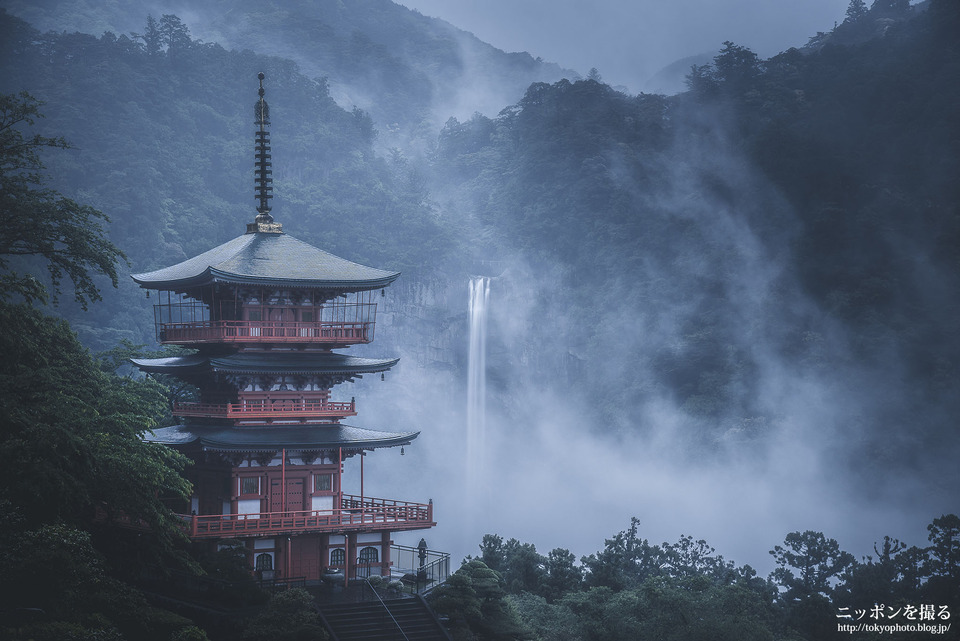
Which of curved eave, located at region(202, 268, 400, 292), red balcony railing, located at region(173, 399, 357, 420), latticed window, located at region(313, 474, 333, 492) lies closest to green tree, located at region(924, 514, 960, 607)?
latticed window, located at region(313, 474, 333, 492)

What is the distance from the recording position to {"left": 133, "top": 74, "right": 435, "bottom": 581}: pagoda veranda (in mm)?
33781

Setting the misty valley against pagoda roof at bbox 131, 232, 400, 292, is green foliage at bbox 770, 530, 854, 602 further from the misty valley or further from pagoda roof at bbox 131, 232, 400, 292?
pagoda roof at bbox 131, 232, 400, 292

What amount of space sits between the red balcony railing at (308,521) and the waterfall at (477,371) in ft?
206

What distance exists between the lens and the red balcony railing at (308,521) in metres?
32.4

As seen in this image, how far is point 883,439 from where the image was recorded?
74938 mm

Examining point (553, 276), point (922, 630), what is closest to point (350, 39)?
point (553, 276)

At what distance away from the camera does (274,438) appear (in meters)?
34.2

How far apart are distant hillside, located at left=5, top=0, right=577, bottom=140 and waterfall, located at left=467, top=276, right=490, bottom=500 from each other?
53.8 metres

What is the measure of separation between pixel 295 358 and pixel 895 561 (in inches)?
985

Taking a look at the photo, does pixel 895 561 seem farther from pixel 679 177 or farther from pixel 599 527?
pixel 679 177

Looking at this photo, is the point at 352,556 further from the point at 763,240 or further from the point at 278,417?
the point at 763,240

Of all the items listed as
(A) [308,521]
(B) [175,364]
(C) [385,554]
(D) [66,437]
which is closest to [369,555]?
(C) [385,554]

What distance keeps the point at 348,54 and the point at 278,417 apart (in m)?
130

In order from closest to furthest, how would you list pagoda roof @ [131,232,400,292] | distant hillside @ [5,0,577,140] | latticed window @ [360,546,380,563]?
1. pagoda roof @ [131,232,400,292]
2. latticed window @ [360,546,380,563]
3. distant hillside @ [5,0,577,140]
